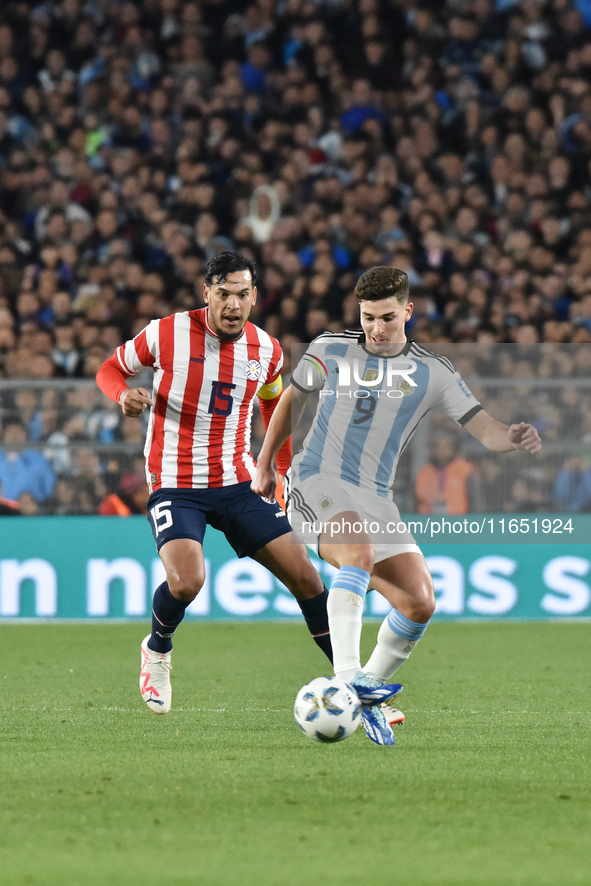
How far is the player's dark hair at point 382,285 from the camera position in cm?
536

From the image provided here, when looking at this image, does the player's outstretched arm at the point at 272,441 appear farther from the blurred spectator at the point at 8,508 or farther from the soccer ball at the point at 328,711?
the blurred spectator at the point at 8,508

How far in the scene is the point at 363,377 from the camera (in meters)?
5.61

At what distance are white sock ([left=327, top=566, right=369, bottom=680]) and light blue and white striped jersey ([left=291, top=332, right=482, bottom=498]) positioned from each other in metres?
0.57

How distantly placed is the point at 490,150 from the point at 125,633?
7180mm

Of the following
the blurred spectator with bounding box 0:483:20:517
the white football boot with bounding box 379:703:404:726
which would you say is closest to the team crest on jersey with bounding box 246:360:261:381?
the white football boot with bounding box 379:703:404:726

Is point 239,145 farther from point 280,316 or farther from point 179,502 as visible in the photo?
point 179,502

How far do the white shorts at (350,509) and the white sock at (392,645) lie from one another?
293 mm

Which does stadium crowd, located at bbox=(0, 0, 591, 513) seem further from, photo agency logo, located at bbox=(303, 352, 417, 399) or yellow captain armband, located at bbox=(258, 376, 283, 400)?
photo agency logo, located at bbox=(303, 352, 417, 399)

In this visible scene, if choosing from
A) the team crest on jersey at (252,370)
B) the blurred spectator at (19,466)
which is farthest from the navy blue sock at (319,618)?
the blurred spectator at (19,466)

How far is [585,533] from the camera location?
10.9 metres

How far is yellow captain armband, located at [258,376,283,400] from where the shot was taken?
21.2 feet

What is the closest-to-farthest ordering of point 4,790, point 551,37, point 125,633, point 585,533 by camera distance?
1. point 4,790
2. point 125,633
3. point 585,533
4. point 551,37

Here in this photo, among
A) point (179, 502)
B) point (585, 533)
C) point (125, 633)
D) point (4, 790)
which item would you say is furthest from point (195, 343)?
point (585, 533)

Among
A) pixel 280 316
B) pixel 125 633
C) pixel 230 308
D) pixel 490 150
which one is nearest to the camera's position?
pixel 230 308
